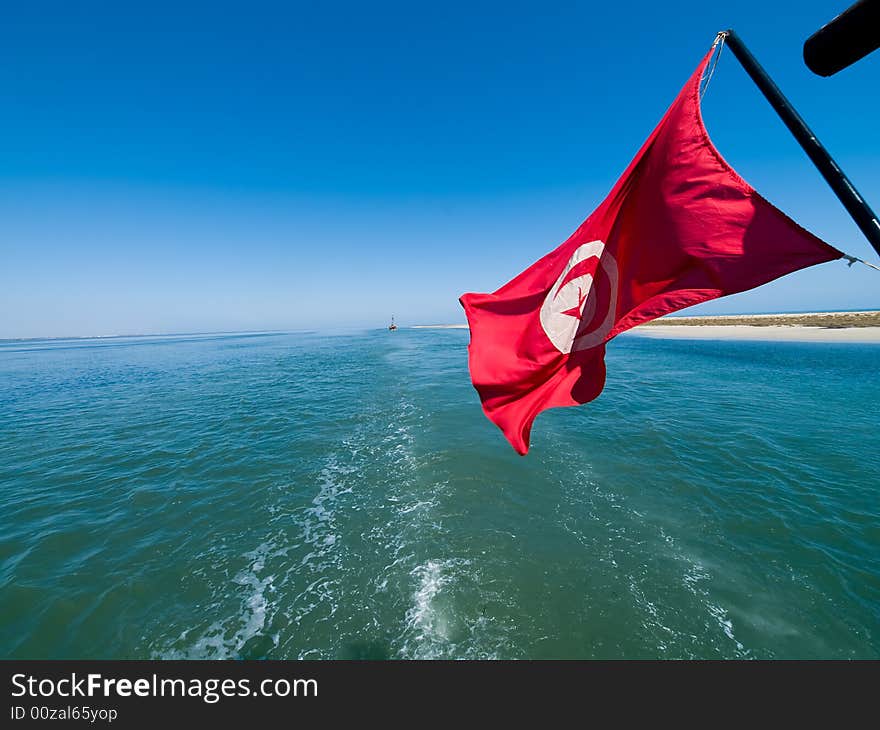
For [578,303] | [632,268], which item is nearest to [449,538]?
[578,303]

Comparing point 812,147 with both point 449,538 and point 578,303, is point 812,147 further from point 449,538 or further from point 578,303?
point 449,538

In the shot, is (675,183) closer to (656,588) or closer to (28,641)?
(656,588)

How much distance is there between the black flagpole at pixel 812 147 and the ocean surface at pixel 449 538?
5.59 metres

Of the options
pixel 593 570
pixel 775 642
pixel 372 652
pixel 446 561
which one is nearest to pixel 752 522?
pixel 775 642

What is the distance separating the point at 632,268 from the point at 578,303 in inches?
30.6

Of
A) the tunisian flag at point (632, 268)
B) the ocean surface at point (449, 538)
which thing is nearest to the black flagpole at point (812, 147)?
the tunisian flag at point (632, 268)

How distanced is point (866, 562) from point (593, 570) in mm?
5159

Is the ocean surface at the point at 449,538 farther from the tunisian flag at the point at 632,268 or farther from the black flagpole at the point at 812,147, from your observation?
the black flagpole at the point at 812,147

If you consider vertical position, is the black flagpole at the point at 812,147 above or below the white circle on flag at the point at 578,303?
above

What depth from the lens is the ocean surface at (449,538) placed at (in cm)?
488

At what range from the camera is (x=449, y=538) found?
7.06 meters

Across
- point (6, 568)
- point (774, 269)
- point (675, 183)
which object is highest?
point (675, 183)

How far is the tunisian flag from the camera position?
3.19m

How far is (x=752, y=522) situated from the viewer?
23.6 ft
